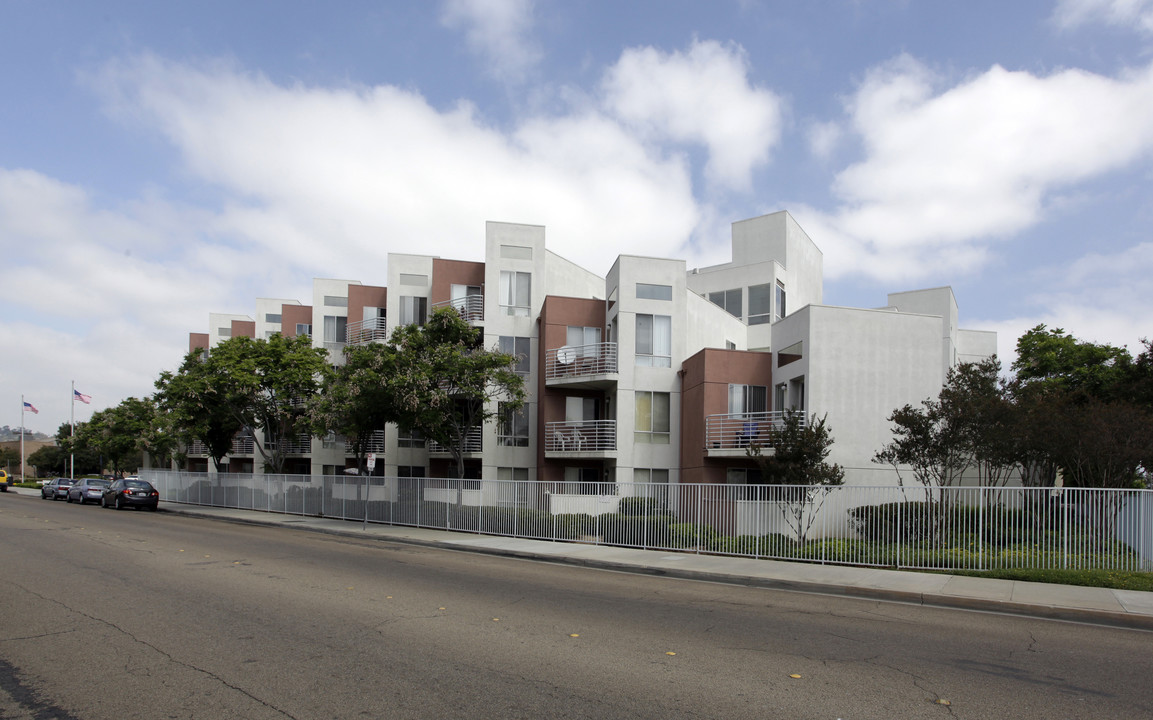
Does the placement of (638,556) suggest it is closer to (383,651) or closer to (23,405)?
(383,651)

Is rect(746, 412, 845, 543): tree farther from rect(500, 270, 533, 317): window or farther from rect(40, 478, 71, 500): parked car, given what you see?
rect(40, 478, 71, 500): parked car

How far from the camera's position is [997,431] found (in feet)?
61.6

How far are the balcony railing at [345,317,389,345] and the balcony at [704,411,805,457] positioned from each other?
66.2ft

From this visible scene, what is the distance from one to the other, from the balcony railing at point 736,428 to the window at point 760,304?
354 inches

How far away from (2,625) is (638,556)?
12.3 metres

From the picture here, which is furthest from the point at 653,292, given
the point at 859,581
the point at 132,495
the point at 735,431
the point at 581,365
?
the point at 132,495

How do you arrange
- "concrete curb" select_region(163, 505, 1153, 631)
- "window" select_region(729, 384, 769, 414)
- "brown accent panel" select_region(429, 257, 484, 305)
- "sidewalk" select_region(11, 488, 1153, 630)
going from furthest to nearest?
"brown accent panel" select_region(429, 257, 484, 305), "window" select_region(729, 384, 769, 414), "sidewalk" select_region(11, 488, 1153, 630), "concrete curb" select_region(163, 505, 1153, 631)

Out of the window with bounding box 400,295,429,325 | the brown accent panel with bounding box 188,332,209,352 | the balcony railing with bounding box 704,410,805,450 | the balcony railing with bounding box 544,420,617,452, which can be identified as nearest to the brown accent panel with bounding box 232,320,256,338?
the brown accent panel with bounding box 188,332,209,352

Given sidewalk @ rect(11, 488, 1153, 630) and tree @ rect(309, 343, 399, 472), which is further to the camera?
tree @ rect(309, 343, 399, 472)

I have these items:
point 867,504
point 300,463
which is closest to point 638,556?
point 867,504

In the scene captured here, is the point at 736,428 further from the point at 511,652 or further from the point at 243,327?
the point at 243,327

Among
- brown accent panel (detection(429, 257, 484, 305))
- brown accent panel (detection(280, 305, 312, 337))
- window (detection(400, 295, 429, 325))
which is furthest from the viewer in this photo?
brown accent panel (detection(280, 305, 312, 337))

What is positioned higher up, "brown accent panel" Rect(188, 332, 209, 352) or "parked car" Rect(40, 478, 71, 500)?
"brown accent panel" Rect(188, 332, 209, 352)

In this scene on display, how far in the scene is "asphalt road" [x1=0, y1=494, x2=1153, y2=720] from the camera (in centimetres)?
643
